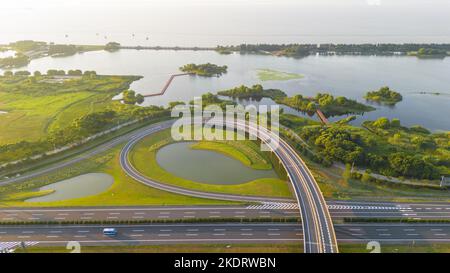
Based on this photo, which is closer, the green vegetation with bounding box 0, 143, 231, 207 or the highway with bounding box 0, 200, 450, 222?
the highway with bounding box 0, 200, 450, 222

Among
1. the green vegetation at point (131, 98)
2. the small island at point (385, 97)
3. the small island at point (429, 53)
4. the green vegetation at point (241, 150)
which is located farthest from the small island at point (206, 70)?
the small island at point (429, 53)

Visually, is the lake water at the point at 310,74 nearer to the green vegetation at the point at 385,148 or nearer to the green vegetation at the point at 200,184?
the green vegetation at the point at 385,148

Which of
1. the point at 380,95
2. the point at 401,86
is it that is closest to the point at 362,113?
the point at 380,95

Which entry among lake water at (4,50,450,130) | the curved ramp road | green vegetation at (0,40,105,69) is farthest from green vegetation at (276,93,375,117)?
green vegetation at (0,40,105,69)

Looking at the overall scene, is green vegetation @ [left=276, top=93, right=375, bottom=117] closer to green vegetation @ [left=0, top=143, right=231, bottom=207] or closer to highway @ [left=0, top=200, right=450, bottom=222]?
highway @ [left=0, top=200, right=450, bottom=222]

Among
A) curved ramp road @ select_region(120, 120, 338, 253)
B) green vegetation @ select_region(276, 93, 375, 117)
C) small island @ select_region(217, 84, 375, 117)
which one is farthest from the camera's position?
small island @ select_region(217, 84, 375, 117)

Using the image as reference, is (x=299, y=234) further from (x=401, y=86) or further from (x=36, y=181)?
(x=401, y=86)

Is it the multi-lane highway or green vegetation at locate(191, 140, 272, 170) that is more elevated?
green vegetation at locate(191, 140, 272, 170)
